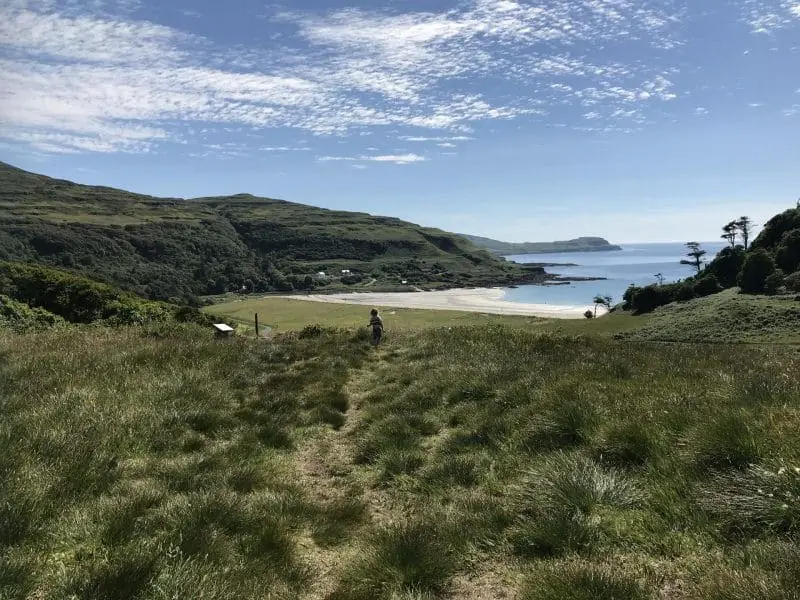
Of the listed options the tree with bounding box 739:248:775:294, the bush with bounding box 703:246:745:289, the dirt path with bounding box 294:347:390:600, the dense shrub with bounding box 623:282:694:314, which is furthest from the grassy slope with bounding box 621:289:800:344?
the dirt path with bounding box 294:347:390:600

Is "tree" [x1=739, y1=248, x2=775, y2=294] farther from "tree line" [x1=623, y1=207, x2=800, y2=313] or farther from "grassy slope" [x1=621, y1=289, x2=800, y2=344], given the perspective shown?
"grassy slope" [x1=621, y1=289, x2=800, y2=344]

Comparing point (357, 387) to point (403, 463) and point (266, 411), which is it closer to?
point (266, 411)

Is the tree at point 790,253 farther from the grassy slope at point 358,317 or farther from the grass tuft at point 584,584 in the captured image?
the grass tuft at point 584,584

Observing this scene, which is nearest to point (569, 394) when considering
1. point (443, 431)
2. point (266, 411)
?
point (443, 431)

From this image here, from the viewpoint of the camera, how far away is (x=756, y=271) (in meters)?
102

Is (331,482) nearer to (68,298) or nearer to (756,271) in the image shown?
(68,298)

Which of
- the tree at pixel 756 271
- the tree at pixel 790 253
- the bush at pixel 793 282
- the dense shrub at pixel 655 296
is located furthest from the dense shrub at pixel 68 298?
the tree at pixel 790 253

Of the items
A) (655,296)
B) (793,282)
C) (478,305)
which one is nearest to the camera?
(793,282)

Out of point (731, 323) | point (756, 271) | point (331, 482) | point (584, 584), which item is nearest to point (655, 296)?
point (756, 271)

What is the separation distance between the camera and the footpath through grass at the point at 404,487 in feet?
12.5

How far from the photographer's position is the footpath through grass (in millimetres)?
3809

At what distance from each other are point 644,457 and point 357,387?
25.1 ft

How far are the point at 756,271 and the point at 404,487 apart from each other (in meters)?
120

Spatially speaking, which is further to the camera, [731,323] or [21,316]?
[731,323]
